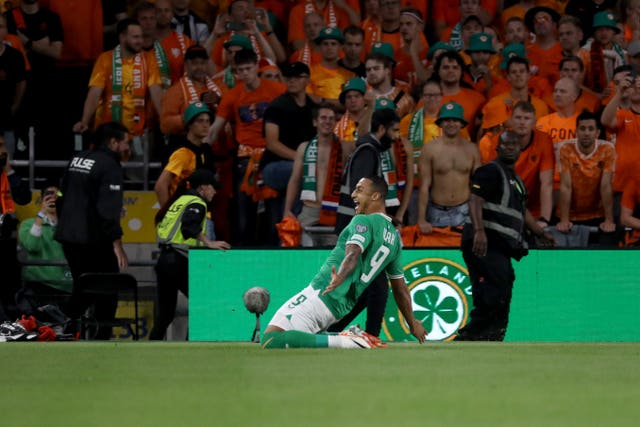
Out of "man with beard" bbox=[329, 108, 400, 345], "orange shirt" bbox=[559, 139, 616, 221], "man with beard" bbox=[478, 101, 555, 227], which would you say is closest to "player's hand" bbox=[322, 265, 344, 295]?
"man with beard" bbox=[329, 108, 400, 345]

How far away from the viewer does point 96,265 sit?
15562mm

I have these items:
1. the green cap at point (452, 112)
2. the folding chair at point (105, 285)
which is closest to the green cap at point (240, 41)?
the green cap at point (452, 112)

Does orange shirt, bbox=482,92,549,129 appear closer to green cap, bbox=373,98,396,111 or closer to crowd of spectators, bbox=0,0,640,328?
crowd of spectators, bbox=0,0,640,328

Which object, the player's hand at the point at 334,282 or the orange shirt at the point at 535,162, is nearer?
the player's hand at the point at 334,282

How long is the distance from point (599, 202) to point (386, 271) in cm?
517

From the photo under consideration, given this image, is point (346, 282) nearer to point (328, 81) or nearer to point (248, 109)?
point (248, 109)

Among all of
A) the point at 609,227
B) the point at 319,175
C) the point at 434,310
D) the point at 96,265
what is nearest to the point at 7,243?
the point at 96,265

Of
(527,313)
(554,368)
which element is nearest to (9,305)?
(527,313)

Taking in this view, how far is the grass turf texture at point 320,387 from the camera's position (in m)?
6.78

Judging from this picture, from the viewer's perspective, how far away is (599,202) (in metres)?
16.5

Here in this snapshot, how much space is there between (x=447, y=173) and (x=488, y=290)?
243 cm

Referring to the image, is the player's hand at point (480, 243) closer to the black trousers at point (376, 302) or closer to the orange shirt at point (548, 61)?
the black trousers at point (376, 302)

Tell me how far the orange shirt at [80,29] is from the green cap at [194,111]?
2982 mm

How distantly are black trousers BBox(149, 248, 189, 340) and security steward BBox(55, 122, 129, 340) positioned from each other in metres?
0.43
